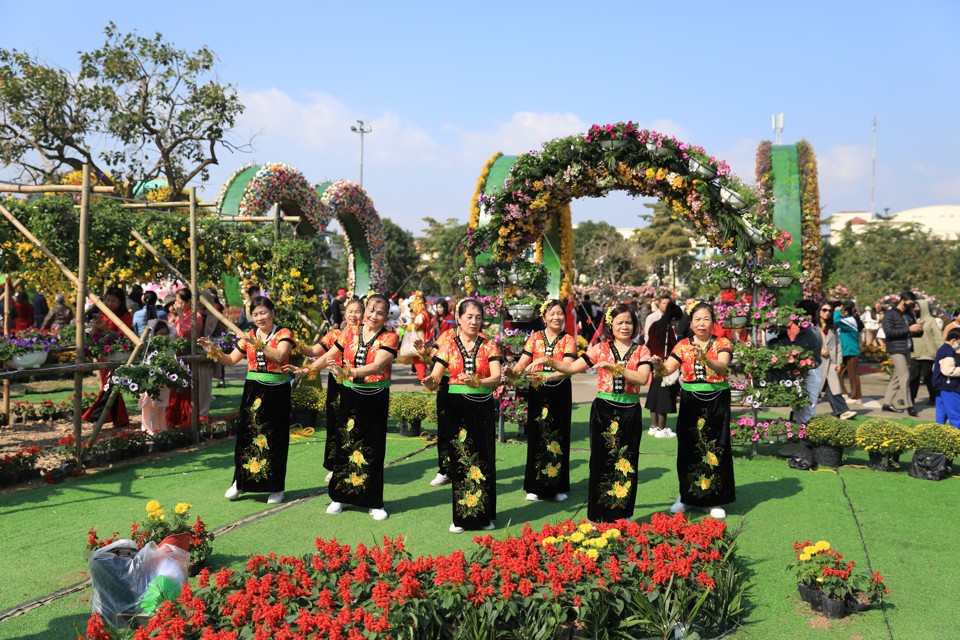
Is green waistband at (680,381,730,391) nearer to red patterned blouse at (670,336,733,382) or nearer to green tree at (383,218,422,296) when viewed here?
red patterned blouse at (670,336,733,382)

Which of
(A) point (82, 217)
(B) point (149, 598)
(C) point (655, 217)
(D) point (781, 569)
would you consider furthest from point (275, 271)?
(C) point (655, 217)

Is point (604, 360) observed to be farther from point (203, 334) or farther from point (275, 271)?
point (203, 334)

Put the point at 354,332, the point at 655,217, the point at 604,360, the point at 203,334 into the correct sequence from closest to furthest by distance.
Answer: the point at 604,360 < the point at 354,332 < the point at 203,334 < the point at 655,217

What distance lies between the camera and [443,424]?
20.7 feet

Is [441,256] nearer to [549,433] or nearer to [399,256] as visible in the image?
[399,256]

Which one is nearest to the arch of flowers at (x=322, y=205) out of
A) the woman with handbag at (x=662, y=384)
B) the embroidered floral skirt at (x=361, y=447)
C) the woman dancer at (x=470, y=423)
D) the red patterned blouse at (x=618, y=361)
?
the woman with handbag at (x=662, y=384)

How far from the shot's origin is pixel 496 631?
3621mm

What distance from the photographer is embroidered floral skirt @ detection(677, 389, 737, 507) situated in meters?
6.19

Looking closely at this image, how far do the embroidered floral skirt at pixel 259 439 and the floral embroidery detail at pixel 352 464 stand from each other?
0.75 metres

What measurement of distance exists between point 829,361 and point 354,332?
290 inches

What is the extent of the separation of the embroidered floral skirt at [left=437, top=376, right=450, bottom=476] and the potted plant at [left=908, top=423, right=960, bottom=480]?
15.1 ft

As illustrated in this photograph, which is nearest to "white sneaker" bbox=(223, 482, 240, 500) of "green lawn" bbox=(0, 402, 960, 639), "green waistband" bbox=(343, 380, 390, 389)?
"green lawn" bbox=(0, 402, 960, 639)

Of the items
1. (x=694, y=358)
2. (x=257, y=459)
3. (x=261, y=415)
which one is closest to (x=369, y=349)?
(x=261, y=415)

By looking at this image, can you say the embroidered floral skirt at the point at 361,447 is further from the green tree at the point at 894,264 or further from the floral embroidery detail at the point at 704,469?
the green tree at the point at 894,264
